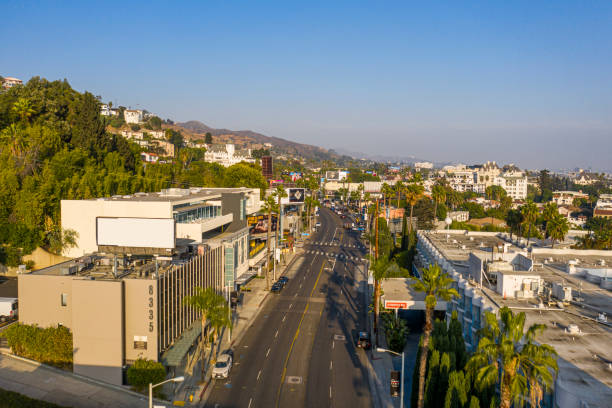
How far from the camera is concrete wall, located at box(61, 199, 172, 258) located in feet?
172

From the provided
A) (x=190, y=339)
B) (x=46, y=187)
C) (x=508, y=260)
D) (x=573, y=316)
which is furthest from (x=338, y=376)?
(x=46, y=187)

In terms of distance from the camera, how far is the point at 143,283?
34.6m

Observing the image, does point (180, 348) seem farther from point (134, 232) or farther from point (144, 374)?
point (134, 232)

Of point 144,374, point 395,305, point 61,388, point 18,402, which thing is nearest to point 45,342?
point 61,388

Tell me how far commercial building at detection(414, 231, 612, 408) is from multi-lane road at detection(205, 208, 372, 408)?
10.6m

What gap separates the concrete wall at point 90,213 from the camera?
52.5 metres

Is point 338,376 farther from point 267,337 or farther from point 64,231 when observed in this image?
point 64,231

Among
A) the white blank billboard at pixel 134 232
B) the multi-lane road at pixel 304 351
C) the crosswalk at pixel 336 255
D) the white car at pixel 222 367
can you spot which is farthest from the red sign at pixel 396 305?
the crosswalk at pixel 336 255

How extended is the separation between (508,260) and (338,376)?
23.7 metres

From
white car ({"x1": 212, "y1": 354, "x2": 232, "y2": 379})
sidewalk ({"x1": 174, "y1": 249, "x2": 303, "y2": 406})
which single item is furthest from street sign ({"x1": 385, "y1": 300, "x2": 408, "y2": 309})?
white car ({"x1": 212, "y1": 354, "x2": 232, "y2": 379})

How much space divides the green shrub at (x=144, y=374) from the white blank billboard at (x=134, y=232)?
10.7 meters

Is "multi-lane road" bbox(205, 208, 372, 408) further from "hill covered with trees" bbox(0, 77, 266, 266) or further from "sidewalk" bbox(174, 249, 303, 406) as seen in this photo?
"hill covered with trees" bbox(0, 77, 266, 266)

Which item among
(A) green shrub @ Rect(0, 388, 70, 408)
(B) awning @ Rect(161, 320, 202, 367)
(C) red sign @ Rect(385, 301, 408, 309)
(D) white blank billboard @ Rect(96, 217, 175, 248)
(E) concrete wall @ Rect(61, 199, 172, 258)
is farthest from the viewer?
(E) concrete wall @ Rect(61, 199, 172, 258)

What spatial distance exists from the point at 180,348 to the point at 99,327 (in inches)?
253
